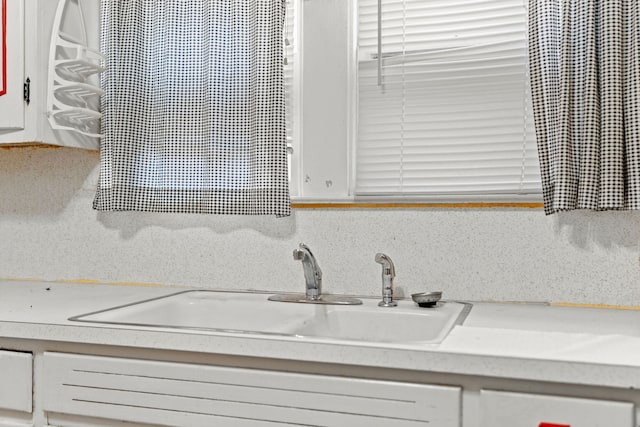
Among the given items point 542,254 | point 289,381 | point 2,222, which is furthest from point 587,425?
point 2,222

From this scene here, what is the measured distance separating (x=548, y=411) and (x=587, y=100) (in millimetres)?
836

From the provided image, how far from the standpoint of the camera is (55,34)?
6.28ft

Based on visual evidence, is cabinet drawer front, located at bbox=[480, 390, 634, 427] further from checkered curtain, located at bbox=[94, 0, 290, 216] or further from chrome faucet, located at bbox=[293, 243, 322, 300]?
checkered curtain, located at bbox=[94, 0, 290, 216]

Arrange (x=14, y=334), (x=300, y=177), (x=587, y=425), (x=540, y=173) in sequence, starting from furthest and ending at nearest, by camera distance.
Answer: (x=300, y=177) < (x=540, y=173) < (x=14, y=334) < (x=587, y=425)

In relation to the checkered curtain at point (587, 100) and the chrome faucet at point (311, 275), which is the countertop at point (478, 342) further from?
the chrome faucet at point (311, 275)

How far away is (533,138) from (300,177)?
0.69 m

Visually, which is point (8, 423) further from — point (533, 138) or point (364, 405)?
point (533, 138)

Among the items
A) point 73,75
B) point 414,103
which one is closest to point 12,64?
point 73,75

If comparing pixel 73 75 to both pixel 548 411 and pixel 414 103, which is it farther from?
pixel 548 411

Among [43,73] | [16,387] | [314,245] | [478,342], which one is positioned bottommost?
[16,387]

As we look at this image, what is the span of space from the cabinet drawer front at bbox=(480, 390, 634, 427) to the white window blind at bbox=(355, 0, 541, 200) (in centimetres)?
77

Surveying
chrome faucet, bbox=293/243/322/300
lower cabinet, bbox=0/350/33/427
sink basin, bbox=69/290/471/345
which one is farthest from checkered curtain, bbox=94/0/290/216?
lower cabinet, bbox=0/350/33/427

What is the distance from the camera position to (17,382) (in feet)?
4.75

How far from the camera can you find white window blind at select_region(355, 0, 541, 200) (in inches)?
70.1
